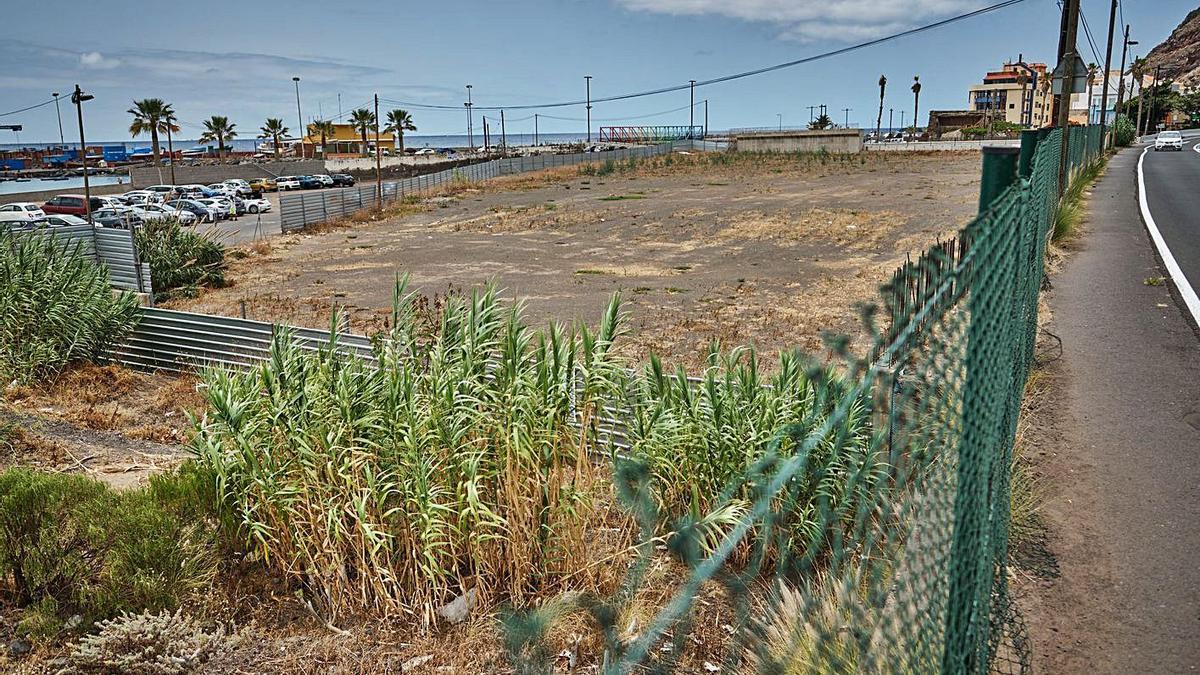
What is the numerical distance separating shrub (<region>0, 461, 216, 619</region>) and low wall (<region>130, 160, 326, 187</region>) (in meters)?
60.2

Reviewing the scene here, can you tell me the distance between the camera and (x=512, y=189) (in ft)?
154

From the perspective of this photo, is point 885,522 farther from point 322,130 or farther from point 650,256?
point 322,130

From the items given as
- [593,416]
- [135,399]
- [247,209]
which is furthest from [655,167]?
[593,416]

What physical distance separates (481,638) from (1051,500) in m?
3.29

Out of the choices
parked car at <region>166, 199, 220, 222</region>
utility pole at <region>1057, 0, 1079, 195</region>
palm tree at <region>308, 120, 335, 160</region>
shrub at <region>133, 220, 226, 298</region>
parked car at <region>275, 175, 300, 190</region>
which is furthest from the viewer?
palm tree at <region>308, 120, 335, 160</region>

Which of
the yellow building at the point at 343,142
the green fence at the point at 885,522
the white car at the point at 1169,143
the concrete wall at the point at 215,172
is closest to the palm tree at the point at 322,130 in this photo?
the yellow building at the point at 343,142

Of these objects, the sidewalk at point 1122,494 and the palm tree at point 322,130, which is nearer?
the sidewalk at point 1122,494

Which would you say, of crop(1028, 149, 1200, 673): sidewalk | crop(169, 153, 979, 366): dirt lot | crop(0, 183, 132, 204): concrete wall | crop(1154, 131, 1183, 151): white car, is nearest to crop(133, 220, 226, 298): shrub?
crop(169, 153, 979, 366): dirt lot

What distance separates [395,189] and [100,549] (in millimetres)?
38494

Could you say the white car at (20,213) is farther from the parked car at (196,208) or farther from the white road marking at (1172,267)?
the white road marking at (1172,267)

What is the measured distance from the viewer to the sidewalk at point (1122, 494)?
368 centimetres

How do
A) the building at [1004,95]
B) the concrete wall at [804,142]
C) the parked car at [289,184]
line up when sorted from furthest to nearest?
the building at [1004,95] < the concrete wall at [804,142] < the parked car at [289,184]

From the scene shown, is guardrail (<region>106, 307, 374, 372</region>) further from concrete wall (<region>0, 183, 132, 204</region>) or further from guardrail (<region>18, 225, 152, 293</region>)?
concrete wall (<region>0, 183, 132, 204</region>)

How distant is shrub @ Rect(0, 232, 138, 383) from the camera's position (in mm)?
9773
